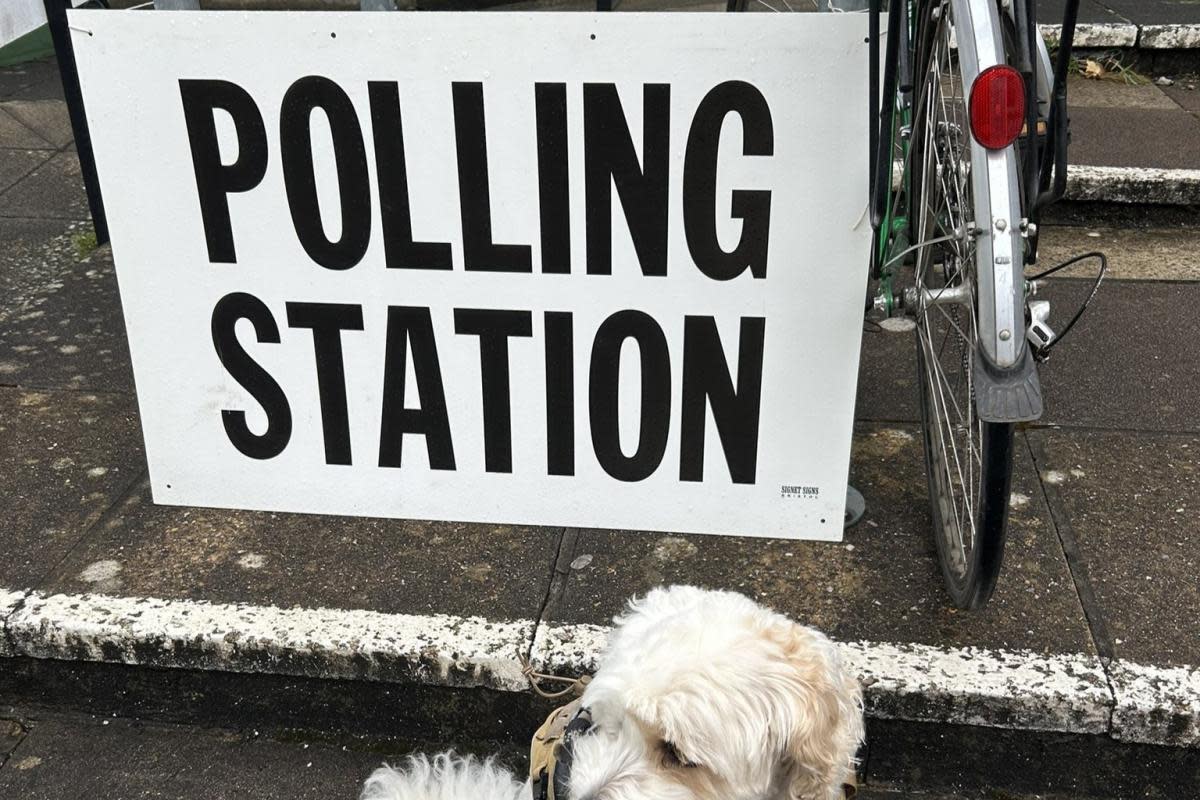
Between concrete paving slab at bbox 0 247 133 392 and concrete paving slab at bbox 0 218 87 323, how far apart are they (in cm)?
3

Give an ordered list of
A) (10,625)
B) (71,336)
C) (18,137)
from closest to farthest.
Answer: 1. (10,625)
2. (71,336)
3. (18,137)

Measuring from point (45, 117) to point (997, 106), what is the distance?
627cm

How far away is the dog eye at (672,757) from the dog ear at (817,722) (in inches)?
6.9

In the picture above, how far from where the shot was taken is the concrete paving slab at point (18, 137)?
6.32 metres

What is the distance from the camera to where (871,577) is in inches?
111

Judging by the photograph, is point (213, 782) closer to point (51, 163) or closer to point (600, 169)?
point (600, 169)

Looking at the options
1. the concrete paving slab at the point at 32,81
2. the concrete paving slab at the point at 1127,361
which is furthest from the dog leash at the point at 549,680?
the concrete paving slab at the point at 32,81

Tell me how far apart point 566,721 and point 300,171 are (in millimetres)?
1565

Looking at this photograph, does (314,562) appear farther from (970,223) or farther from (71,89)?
(71,89)

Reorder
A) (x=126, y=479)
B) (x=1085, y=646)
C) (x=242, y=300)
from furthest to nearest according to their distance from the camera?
1. (x=126, y=479)
2. (x=242, y=300)
3. (x=1085, y=646)

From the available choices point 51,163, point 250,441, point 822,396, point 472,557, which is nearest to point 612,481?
point 472,557

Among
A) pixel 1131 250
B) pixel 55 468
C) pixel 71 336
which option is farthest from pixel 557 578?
pixel 1131 250

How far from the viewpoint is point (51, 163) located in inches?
240

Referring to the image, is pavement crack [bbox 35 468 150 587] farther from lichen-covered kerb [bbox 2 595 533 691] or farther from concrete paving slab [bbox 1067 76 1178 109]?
concrete paving slab [bbox 1067 76 1178 109]
